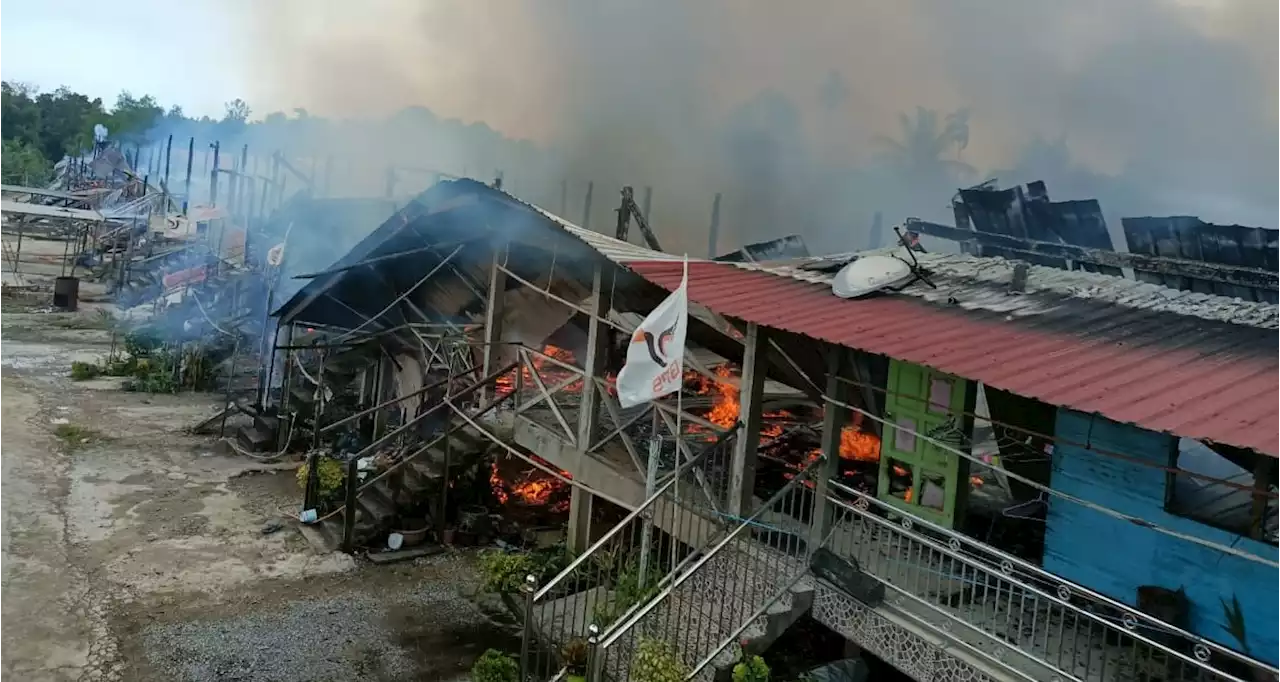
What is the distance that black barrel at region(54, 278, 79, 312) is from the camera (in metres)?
33.2

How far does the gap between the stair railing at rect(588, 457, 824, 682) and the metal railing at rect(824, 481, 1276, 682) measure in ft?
1.70

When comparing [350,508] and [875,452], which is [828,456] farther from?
[350,508]

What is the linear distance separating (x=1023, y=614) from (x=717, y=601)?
264 centimetres

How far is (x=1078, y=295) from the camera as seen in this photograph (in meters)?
8.29

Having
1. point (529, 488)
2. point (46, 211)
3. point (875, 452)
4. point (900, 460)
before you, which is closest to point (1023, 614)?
point (900, 460)

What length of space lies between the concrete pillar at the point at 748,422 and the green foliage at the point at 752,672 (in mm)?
1762

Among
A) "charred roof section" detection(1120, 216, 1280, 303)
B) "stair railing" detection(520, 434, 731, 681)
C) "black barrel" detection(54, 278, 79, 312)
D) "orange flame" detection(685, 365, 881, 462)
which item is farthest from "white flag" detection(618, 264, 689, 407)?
"black barrel" detection(54, 278, 79, 312)

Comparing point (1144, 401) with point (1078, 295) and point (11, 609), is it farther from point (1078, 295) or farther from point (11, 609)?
point (11, 609)

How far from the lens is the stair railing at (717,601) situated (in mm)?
7316

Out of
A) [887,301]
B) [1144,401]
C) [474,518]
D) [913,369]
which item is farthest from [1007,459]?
[474,518]

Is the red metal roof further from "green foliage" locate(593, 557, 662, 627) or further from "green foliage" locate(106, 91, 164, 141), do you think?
"green foliage" locate(106, 91, 164, 141)

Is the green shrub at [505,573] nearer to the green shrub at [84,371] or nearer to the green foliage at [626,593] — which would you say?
the green foliage at [626,593]

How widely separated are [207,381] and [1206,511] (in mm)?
22568

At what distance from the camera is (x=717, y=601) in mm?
8164
